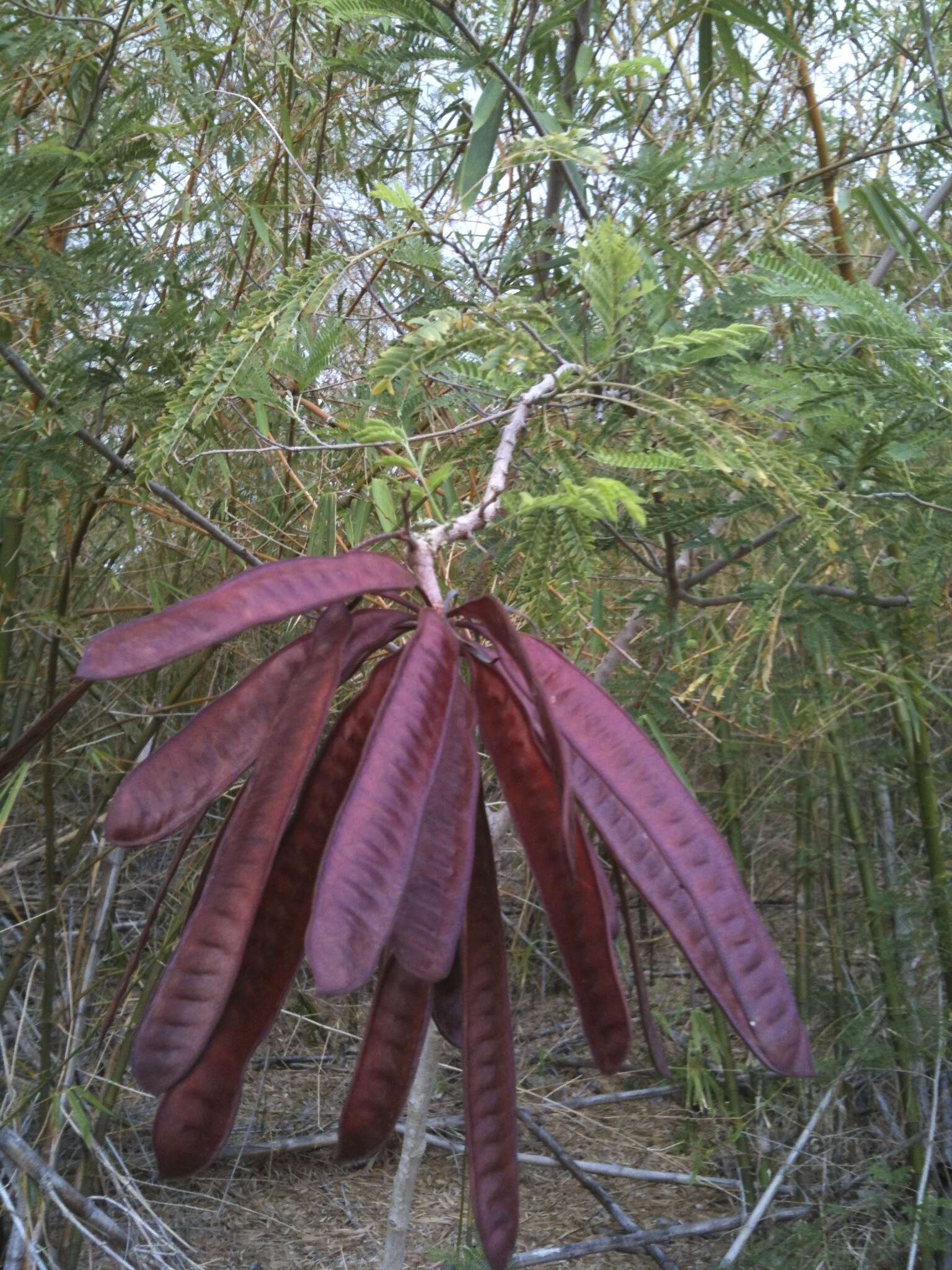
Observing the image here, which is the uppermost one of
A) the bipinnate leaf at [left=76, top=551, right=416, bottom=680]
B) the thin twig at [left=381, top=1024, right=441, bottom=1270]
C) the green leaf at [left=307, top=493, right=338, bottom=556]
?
the green leaf at [left=307, top=493, right=338, bottom=556]

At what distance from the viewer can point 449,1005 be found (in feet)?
1.63

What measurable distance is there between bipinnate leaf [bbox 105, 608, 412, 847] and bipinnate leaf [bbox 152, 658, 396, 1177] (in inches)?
1.4

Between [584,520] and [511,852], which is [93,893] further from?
[584,520]

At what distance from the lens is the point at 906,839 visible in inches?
66.0

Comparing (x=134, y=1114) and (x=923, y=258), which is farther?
(x=134, y=1114)

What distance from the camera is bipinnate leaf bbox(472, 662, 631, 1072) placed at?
457mm

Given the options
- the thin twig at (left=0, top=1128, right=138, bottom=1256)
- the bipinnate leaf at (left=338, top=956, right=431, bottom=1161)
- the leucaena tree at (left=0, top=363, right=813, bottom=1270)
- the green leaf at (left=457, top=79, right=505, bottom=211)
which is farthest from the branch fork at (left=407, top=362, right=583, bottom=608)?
the thin twig at (left=0, top=1128, right=138, bottom=1256)

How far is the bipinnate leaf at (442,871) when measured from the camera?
40cm

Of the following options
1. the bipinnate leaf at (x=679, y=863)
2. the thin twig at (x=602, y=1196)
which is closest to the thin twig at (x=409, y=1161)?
the bipinnate leaf at (x=679, y=863)

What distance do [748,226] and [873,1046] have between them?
1.07m

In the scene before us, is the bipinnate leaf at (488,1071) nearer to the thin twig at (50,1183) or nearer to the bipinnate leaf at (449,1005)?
the bipinnate leaf at (449,1005)

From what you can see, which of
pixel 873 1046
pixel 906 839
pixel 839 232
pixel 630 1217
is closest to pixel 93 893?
pixel 630 1217

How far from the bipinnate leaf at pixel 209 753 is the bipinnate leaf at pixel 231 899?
11mm

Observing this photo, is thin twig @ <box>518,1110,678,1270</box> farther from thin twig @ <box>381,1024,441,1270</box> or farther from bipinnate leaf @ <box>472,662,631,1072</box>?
bipinnate leaf @ <box>472,662,631,1072</box>
